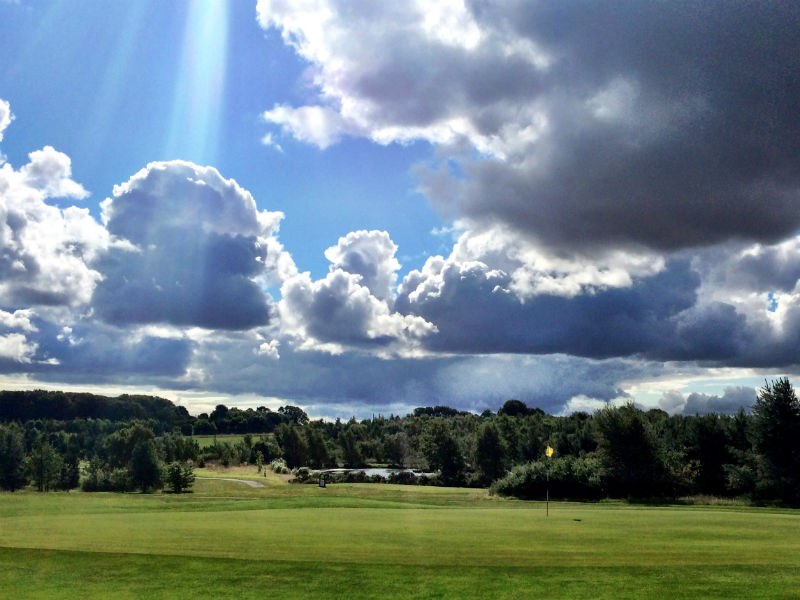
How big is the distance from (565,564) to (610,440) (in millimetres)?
52219

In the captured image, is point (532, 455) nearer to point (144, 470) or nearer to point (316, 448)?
point (316, 448)

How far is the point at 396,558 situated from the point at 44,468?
338ft

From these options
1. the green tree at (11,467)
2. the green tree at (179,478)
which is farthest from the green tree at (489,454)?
the green tree at (11,467)

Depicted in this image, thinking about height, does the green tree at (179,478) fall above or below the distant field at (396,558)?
below

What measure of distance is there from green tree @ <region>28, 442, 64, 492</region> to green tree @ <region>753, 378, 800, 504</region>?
100193mm

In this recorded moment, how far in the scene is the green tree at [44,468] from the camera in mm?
103938

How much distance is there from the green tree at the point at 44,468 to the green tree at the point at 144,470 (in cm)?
2176

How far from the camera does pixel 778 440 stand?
204ft

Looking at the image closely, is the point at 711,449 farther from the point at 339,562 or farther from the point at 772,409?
the point at 339,562

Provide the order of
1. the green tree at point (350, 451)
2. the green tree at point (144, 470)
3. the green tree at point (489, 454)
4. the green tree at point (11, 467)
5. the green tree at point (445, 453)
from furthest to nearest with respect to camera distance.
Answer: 1. the green tree at point (350, 451)
2. the green tree at point (445, 453)
3. the green tree at point (489, 454)
4. the green tree at point (11, 467)
5. the green tree at point (144, 470)

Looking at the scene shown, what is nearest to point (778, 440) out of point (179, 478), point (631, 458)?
point (631, 458)

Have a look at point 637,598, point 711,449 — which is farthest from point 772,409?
point 637,598

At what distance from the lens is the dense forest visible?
63.3m

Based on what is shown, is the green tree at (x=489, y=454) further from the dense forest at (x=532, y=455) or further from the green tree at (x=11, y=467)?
the green tree at (x=11, y=467)
